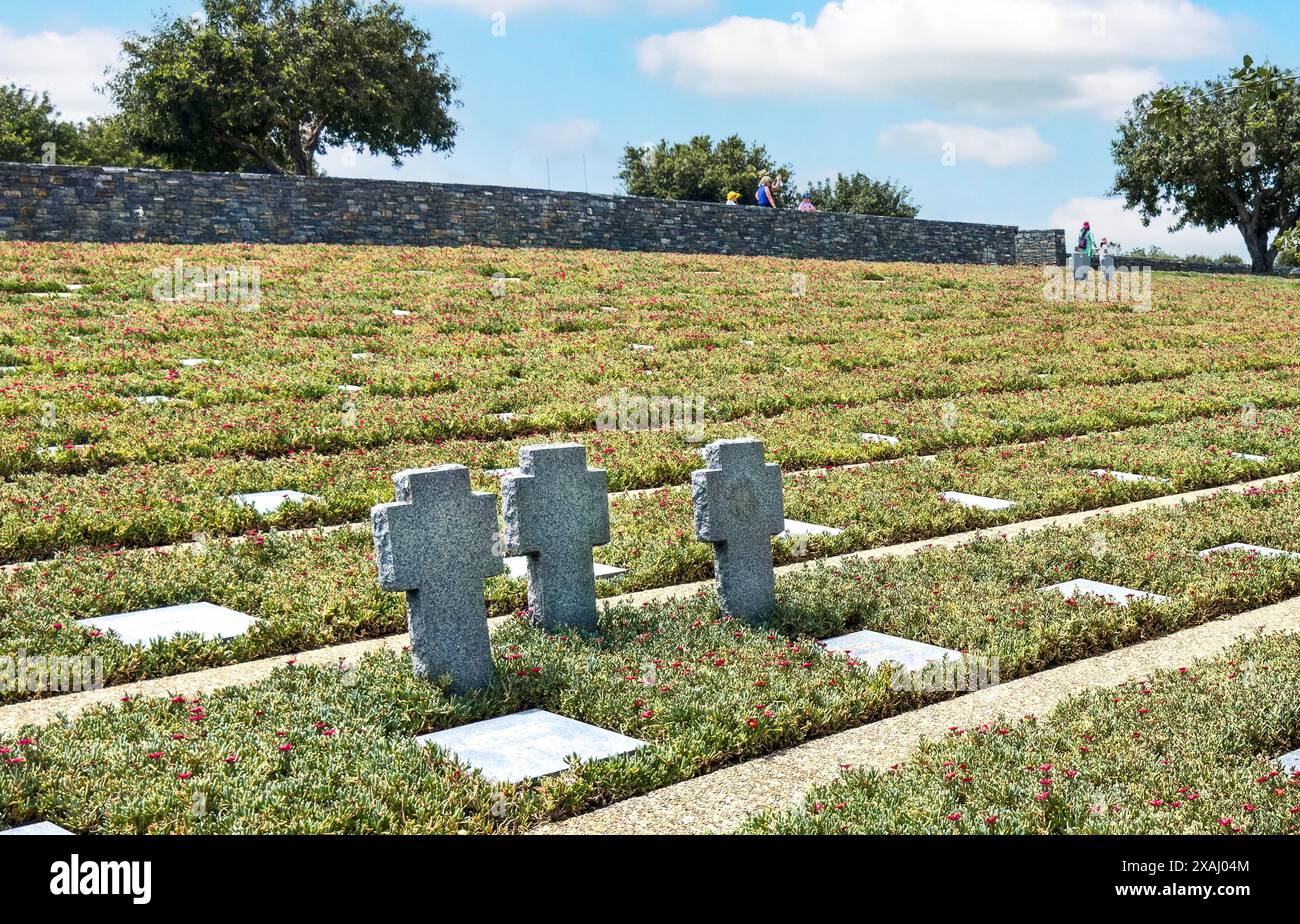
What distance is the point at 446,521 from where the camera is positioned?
4918 mm

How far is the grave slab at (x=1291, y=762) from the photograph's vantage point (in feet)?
13.5

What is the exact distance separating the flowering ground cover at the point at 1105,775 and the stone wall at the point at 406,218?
21225 millimetres

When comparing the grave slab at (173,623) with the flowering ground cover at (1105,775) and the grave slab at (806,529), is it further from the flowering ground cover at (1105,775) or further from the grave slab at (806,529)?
the grave slab at (806,529)

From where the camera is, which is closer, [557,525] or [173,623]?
[557,525]

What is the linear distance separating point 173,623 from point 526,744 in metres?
2.26

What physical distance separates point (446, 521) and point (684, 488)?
4066 millimetres

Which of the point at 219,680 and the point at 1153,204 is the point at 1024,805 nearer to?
the point at 219,680

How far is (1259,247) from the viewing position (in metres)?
50.1

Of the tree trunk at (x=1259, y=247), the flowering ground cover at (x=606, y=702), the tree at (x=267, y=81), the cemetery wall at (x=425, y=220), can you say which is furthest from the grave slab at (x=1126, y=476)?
the tree trunk at (x=1259, y=247)

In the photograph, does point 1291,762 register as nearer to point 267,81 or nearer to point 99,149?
point 267,81

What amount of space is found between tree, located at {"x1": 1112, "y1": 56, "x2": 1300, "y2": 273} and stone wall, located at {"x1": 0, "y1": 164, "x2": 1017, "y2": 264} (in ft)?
66.4

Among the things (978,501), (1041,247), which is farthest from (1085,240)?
(978,501)
